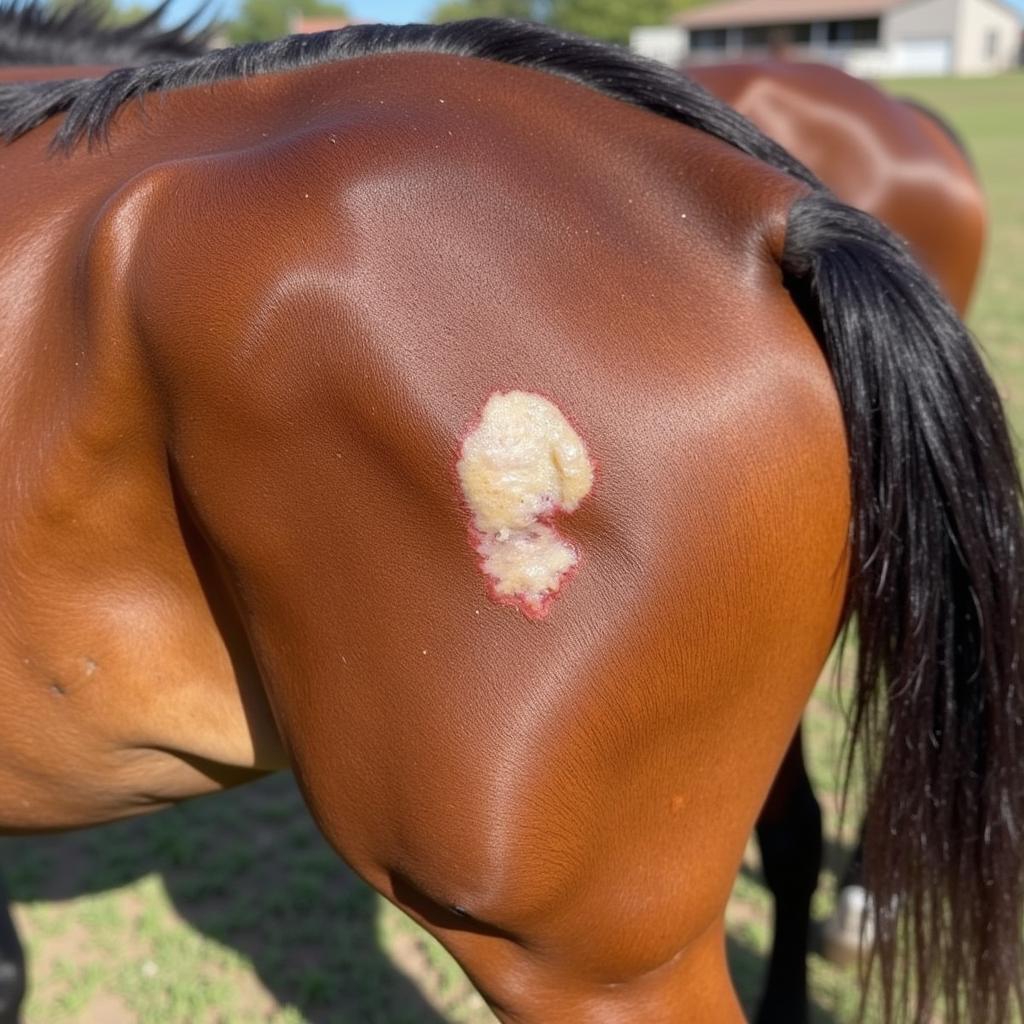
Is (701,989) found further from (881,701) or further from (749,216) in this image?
(749,216)

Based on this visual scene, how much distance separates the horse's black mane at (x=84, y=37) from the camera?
6.22 ft

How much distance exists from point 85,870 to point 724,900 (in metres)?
2.12

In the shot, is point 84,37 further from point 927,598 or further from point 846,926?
point 846,926

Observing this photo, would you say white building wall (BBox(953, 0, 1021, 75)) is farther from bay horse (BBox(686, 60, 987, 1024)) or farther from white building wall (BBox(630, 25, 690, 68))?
bay horse (BBox(686, 60, 987, 1024))

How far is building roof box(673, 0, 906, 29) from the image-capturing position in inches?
1934

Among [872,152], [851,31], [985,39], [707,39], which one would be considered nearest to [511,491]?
[872,152]

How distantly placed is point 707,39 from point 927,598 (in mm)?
55291

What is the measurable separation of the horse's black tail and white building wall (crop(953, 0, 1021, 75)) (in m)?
53.3

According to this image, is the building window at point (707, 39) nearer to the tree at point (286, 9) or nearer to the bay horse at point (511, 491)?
the tree at point (286, 9)

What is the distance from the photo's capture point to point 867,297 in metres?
1.02

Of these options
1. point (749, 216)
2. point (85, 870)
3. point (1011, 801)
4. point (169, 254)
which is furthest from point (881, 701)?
point (85, 870)

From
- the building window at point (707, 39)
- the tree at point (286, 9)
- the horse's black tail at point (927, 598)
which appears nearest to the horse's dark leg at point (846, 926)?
the horse's black tail at point (927, 598)

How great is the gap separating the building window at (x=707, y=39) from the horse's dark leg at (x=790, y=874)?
177 ft

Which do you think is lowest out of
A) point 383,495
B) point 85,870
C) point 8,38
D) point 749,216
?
point 85,870
